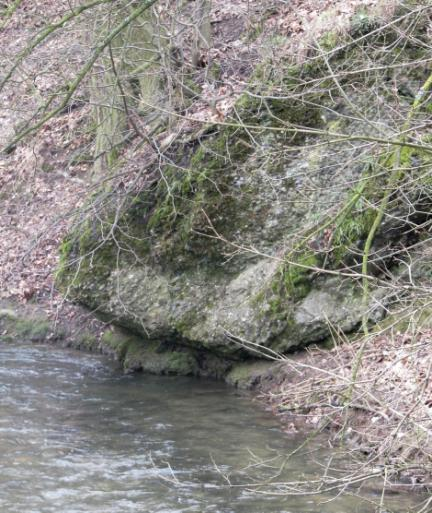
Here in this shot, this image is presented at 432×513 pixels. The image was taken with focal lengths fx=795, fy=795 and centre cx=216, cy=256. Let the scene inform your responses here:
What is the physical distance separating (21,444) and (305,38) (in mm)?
6031

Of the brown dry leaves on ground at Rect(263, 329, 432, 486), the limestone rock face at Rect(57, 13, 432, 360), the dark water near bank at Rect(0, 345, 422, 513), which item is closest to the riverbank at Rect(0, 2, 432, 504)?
the brown dry leaves on ground at Rect(263, 329, 432, 486)

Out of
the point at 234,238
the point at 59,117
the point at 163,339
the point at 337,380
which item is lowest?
the point at 163,339

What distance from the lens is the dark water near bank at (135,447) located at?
621 cm

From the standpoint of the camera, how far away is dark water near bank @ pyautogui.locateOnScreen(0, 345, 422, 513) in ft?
20.4

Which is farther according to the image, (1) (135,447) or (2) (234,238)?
(2) (234,238)

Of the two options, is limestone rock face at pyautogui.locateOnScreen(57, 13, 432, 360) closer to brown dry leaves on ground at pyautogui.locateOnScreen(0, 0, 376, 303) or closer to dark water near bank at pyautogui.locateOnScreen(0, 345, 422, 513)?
brown dry leaves on ground at pyautogui.locateOnScreen(0, 0, 376, 303)

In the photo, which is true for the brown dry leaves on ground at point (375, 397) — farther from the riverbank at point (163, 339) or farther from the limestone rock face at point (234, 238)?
the limestone rock face at point (234, 238)

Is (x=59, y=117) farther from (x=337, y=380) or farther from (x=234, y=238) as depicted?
(x=337, y=380)

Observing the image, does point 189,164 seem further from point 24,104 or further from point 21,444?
point 24,104

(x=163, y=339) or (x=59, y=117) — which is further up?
(x=59, y=117)

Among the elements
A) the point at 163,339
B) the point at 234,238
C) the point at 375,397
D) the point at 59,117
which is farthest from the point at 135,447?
the point at 59,117

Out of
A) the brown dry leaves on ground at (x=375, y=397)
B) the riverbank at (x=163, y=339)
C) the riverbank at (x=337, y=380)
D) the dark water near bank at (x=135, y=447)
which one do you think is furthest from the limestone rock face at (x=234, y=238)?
the dark water near bank at (x=135, y=447)

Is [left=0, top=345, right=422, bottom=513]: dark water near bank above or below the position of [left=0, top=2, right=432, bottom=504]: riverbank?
below

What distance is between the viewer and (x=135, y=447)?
754 cm
